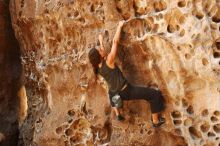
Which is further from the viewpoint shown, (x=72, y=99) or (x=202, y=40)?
(x=72, y=99)

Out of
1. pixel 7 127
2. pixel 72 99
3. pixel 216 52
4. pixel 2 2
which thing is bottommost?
pixel 7 127

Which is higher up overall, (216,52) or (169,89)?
(216,52)

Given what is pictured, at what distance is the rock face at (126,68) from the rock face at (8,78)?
39 centimetres

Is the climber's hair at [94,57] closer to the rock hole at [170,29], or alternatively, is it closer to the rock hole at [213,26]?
the rock hole at [170,29]

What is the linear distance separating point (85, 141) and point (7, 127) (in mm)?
1501

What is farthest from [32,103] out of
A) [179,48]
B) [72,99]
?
[179,48]

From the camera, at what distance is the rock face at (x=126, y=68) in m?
4.01

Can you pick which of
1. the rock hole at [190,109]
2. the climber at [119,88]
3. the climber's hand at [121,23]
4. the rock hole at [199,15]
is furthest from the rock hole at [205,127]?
the climber's hand at [121,23]

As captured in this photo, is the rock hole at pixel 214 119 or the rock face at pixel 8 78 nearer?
the rock hole at pixel 214 119

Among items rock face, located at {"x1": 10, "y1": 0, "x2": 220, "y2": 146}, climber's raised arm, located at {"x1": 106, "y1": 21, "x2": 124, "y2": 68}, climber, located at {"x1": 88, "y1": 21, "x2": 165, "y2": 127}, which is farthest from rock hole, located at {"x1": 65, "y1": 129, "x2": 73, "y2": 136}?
climber's raised arm, located at {"x1": 106, "y1": 21, "x2": 124, "y2": 68}

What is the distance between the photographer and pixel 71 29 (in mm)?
4848

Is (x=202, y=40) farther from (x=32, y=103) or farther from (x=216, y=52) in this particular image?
(x=32, y=103)

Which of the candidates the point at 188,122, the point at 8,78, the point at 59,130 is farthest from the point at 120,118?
the point at 8,78

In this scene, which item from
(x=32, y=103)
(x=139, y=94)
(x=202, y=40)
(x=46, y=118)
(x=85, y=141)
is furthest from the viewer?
(x=32, y=103)
